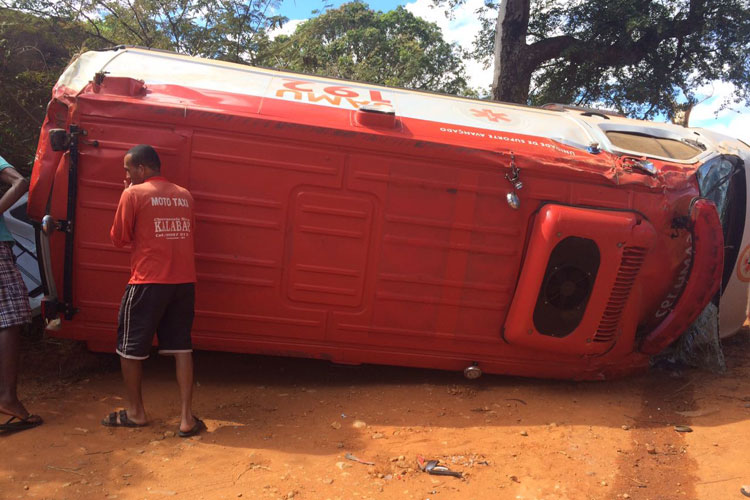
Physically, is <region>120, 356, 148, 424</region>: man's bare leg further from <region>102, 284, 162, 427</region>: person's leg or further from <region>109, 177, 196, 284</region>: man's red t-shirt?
<region>109, 177, 196, 284</region>: man's red t-shirt

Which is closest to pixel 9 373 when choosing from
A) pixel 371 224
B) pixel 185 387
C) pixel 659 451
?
pixel 185 387

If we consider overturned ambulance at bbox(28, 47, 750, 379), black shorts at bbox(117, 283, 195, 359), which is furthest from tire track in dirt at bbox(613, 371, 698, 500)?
black shorts at bbox(117, 283, 195, 359)

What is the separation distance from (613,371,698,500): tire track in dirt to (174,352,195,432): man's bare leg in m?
2.30

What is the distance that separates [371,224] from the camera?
137 inches

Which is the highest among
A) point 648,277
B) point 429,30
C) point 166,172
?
point 429,30

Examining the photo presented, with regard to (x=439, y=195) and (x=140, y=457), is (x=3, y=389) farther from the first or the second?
(x=439, y=195)

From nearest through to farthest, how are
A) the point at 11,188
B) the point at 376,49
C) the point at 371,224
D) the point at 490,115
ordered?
the point at 11,188
the point at 371,224
the point at 490,115
the point at 376,49

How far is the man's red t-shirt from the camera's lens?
2902 millimetres

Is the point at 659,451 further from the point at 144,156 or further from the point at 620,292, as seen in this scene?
the point at 144,156

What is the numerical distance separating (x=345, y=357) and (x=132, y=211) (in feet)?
5.34

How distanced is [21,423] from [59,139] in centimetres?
165

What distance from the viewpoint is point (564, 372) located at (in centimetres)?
382

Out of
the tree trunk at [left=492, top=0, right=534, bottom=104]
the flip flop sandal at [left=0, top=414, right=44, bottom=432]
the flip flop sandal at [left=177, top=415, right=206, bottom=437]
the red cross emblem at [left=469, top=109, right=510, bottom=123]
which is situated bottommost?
the flip flop sandal at [left=0, top=414, right=44, bottom=432]

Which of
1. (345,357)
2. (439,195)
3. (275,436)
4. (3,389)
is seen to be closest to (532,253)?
(439,195)
